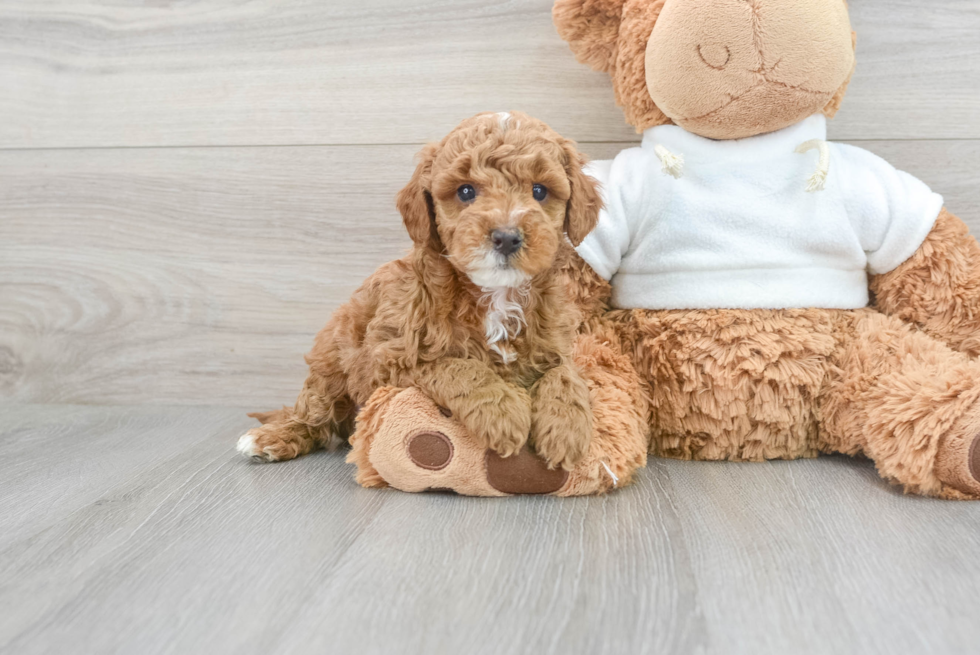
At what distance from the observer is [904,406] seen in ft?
3.84

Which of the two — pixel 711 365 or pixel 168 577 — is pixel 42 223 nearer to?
pixel 168 577

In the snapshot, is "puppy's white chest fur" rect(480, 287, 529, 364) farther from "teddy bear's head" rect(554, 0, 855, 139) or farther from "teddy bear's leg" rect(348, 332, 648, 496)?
"teddy bear's head" rect(554, 0, 855, 139)

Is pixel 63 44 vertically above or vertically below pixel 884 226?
above

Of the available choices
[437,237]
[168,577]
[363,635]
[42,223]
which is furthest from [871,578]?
[42,223]

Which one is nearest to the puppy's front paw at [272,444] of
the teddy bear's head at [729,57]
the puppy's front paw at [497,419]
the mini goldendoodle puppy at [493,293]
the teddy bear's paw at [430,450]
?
the mini goldendoodle puppy at [493,293]

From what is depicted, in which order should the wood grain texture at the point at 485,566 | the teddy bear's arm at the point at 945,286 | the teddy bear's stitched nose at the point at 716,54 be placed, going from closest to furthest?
the wood grain texture at the point at 485,566 → the teddy bear's stitched nose at the point at 716,54 → the teddy bear's arm at the point at 945,286

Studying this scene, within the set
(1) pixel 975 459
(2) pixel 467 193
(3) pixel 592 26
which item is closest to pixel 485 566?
(2) pixel 467 193

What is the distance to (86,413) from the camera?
1774mm

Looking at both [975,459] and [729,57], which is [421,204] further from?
[975,459]

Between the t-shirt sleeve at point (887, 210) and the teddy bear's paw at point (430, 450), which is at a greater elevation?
the t-shirt sleeve at point (887, 210)

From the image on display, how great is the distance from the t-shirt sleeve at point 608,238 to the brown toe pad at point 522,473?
406mm

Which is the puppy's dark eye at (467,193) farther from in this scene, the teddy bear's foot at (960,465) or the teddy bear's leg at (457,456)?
the teddy bear's foot at (960,465)

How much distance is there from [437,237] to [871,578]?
2.41 feet

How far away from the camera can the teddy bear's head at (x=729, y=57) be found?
3.92ft
